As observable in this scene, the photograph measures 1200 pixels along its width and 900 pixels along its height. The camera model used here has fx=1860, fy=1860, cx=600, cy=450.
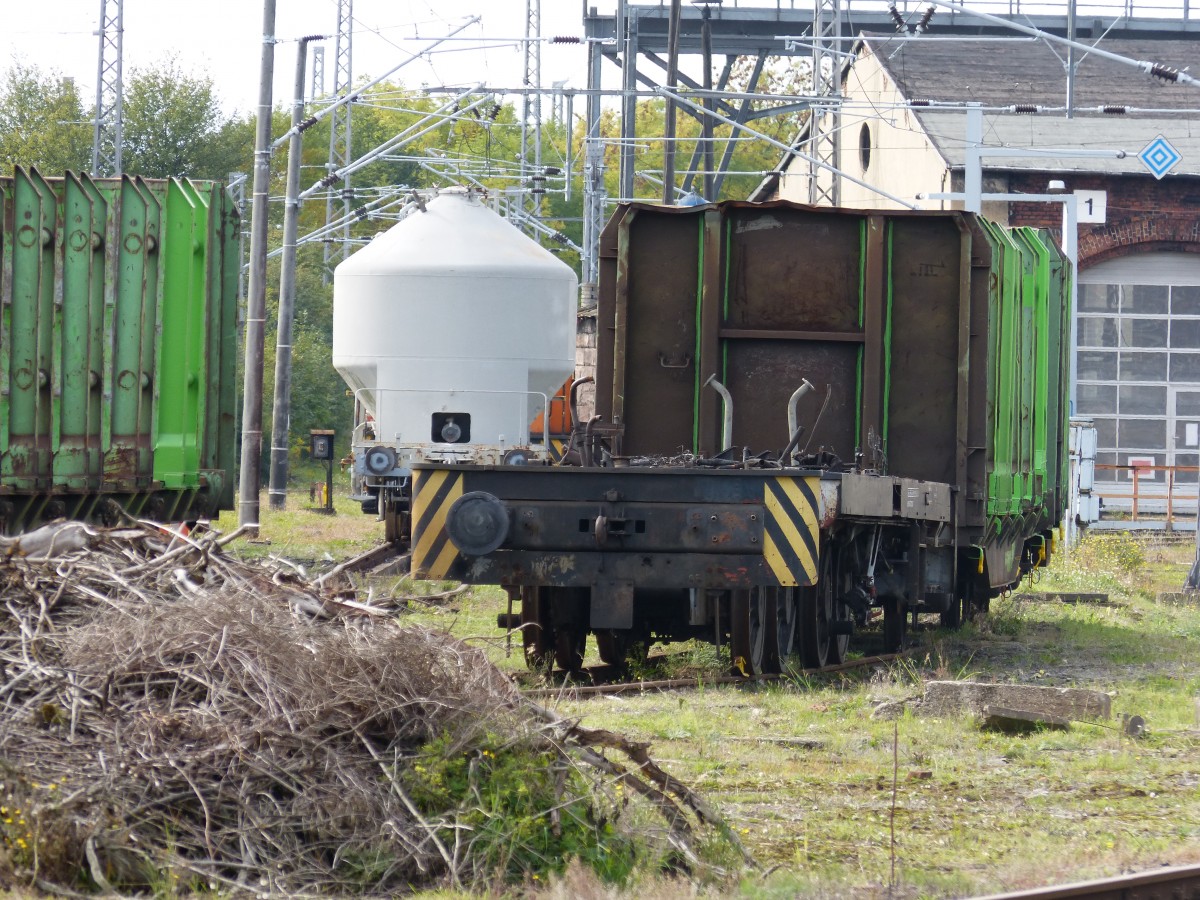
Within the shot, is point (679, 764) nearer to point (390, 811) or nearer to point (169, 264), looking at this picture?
point (390, 811)

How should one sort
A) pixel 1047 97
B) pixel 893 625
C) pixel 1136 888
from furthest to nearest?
pixel 1047 97
pixel 893 625
pixel 1136 888

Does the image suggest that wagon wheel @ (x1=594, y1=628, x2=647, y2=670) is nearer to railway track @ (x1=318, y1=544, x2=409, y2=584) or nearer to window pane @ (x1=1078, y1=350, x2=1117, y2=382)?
railway track @ (x1=318, y1=544, x2=409, y2=584)

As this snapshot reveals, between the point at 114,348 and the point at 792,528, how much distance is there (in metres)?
5.45

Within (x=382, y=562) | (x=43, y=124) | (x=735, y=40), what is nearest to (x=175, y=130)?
(x=43, y=124)

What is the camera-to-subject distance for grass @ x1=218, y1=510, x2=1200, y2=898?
6109 mm

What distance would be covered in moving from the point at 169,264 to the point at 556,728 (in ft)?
26.4

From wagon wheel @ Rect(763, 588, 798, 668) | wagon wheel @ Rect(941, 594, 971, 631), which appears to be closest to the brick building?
wagon wheel @ Rect(941, 594, 971, 631)

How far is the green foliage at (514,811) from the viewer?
5.70 metres

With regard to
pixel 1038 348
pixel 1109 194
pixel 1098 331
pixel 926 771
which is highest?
pixel 1109 194

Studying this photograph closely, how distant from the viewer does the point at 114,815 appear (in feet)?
17.8

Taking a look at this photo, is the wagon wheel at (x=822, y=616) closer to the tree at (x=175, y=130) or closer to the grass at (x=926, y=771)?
the grass at (x=926, y=771)

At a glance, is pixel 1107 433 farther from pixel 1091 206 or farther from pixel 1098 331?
pixel 1091 206

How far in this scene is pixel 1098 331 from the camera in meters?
35.8

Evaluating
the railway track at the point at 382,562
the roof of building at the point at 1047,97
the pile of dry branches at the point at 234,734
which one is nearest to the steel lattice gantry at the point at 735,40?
the roof of building at the point at 1047,97
